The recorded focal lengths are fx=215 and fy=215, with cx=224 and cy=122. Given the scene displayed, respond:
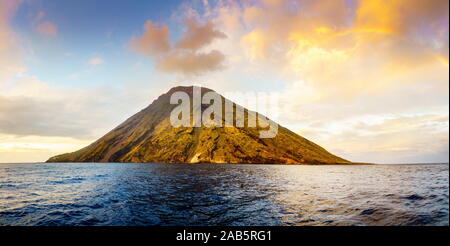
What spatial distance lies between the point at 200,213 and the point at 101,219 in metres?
9.10
